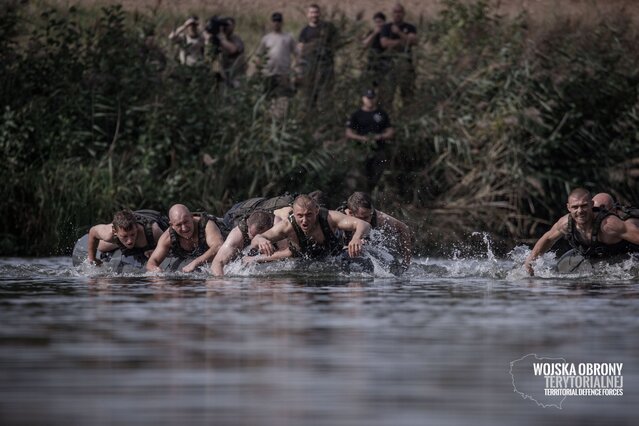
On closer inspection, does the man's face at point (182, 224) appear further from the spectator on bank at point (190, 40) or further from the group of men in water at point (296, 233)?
the spectator on bank at point (190, 40)

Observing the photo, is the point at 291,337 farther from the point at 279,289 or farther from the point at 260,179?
the point at 260,179

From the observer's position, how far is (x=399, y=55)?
87.1ft

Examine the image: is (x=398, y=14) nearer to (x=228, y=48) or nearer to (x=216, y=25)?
(x=228, y=48)

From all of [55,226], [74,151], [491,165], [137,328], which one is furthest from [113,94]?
[137,328]

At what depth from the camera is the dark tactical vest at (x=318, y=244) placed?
719 inches

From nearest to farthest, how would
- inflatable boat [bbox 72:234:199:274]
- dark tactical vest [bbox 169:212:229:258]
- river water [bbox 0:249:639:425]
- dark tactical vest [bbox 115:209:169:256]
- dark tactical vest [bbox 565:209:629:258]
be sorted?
1. river water [bbox 0:249:639:425]
2. dark tactical vest [bbox 565:209:629:258]
3. dark tactical vest [bbox 169:212:229:258]
4. inflatable boat [bbox 72:234:199:274]
5. dark tactical vest [bbox 115:209:169:256]

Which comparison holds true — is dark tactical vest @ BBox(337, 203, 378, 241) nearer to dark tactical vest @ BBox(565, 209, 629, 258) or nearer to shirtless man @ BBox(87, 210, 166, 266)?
shirtless man @ BBox(87, 210, 166, 266)

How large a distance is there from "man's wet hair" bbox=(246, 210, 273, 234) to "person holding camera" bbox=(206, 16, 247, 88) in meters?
7.77

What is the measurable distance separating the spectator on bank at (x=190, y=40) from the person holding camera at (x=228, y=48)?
0.68ft

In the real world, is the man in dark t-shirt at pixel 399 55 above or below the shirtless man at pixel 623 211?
above

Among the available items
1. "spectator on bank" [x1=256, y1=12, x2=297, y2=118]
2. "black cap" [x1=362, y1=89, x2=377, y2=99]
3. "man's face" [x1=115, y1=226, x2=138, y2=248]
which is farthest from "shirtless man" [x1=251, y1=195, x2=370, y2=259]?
"spectator on bank" [x1=256, y1=12, x2=297, y2=118]

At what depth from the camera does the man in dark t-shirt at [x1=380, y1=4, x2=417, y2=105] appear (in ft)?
86.8

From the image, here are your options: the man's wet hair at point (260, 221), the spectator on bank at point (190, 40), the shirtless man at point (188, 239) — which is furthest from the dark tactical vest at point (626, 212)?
the spectator on bank at point (190, 40)

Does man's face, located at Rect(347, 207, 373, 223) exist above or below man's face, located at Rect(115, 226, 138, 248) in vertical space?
above
